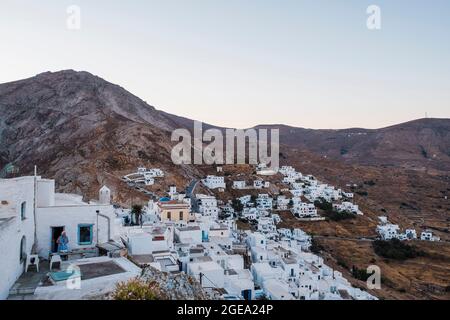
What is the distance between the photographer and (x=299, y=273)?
79.5 feet

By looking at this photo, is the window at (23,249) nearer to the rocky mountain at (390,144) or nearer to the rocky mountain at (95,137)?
the rocky mountain at (95,137)

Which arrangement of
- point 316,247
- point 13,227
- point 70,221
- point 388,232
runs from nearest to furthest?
point 13,227
point 70,221
point 316,247
point 388,232

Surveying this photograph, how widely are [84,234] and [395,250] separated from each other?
37.3 m

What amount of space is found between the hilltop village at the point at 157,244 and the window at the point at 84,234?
0.03 m

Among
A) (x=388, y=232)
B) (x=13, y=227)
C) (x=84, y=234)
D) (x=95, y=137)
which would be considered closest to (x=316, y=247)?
(x=388, y=232)

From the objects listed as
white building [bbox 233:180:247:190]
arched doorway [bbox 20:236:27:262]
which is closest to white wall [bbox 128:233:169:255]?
arched doorway [bbox 20:236:27:262]

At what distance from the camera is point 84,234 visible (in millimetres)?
10055

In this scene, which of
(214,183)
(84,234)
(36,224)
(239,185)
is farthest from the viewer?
(239,185)

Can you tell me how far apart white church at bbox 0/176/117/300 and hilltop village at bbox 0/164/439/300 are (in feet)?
0.07

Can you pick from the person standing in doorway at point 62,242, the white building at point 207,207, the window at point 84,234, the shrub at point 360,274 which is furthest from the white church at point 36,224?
the white building at point 207,207

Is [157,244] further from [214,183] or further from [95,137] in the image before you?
[95,137]
